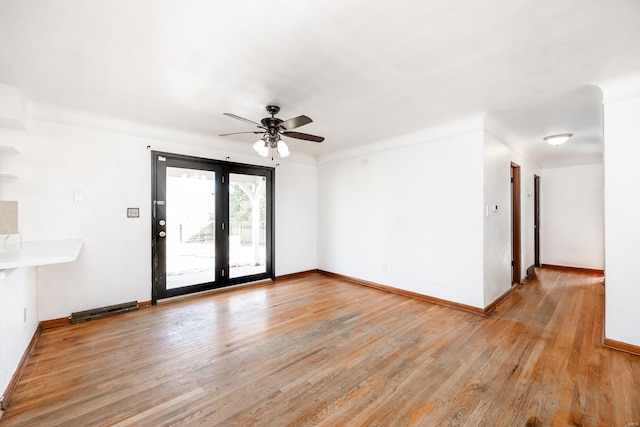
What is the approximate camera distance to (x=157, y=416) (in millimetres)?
1800

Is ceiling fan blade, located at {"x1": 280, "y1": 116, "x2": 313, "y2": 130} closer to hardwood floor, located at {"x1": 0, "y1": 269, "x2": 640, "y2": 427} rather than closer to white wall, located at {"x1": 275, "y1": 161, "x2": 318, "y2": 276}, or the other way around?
hardwood floor, located at {"x1": 0, "y1": 269, "x2": 640, "y2": 427}

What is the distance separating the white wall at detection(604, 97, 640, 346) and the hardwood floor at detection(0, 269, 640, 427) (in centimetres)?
34

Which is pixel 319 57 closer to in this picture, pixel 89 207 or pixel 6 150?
pixel 6 150

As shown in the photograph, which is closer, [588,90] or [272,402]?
[272,402]

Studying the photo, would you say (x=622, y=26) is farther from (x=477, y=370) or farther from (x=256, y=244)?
(x=256, y=244)

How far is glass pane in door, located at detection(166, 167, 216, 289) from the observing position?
13.8 feet

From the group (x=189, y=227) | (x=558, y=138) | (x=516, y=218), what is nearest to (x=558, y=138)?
(x=558, y=138)

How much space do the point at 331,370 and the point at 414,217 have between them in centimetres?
273

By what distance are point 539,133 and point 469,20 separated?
11.4 ft

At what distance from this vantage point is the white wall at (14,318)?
6.39ft

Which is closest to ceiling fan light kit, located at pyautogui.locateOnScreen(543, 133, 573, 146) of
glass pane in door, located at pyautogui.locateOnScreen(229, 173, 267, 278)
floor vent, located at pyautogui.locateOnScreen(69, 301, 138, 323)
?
glass pane in door, located at pyautogui.locateOnScreen(229, 173, 267, 278)

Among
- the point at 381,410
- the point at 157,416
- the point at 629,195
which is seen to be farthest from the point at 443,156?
the point at 157,416

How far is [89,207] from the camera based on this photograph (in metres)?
3.52

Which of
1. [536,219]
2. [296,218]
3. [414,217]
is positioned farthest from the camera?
[536,219]
